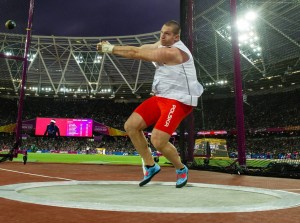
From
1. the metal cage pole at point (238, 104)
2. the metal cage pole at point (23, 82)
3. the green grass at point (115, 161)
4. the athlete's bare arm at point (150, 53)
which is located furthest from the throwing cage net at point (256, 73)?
the athlete's bare arm at point (150, 53)

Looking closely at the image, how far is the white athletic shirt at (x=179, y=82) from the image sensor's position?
14.6 feet

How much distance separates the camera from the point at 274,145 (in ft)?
137

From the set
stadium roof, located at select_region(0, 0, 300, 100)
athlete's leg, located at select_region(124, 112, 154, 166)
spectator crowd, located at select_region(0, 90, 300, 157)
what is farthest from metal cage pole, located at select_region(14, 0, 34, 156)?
spectator crowd, located at select_region(0, 90, 300, 157)

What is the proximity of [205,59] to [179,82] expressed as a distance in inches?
1130

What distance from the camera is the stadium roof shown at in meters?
30.0

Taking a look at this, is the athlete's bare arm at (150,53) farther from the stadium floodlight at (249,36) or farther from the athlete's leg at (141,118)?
the stadium floodlight at (249,36)

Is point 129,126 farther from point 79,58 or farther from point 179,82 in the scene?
point 79,58

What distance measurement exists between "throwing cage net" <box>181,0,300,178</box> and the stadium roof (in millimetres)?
89

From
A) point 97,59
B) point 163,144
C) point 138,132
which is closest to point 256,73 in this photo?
point 97,59

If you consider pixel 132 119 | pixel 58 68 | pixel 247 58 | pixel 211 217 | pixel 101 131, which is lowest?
pixel 211 217

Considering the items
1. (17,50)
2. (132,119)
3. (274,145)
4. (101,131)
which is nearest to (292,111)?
(274,145)

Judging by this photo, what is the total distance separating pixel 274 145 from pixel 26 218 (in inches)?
1680

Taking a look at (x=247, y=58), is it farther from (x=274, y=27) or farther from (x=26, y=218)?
(x=26, y=218)

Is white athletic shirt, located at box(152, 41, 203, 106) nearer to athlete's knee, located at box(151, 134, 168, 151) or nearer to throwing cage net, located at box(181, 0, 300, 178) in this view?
athlete's knee, located at box(151, 134, 168, 151)
